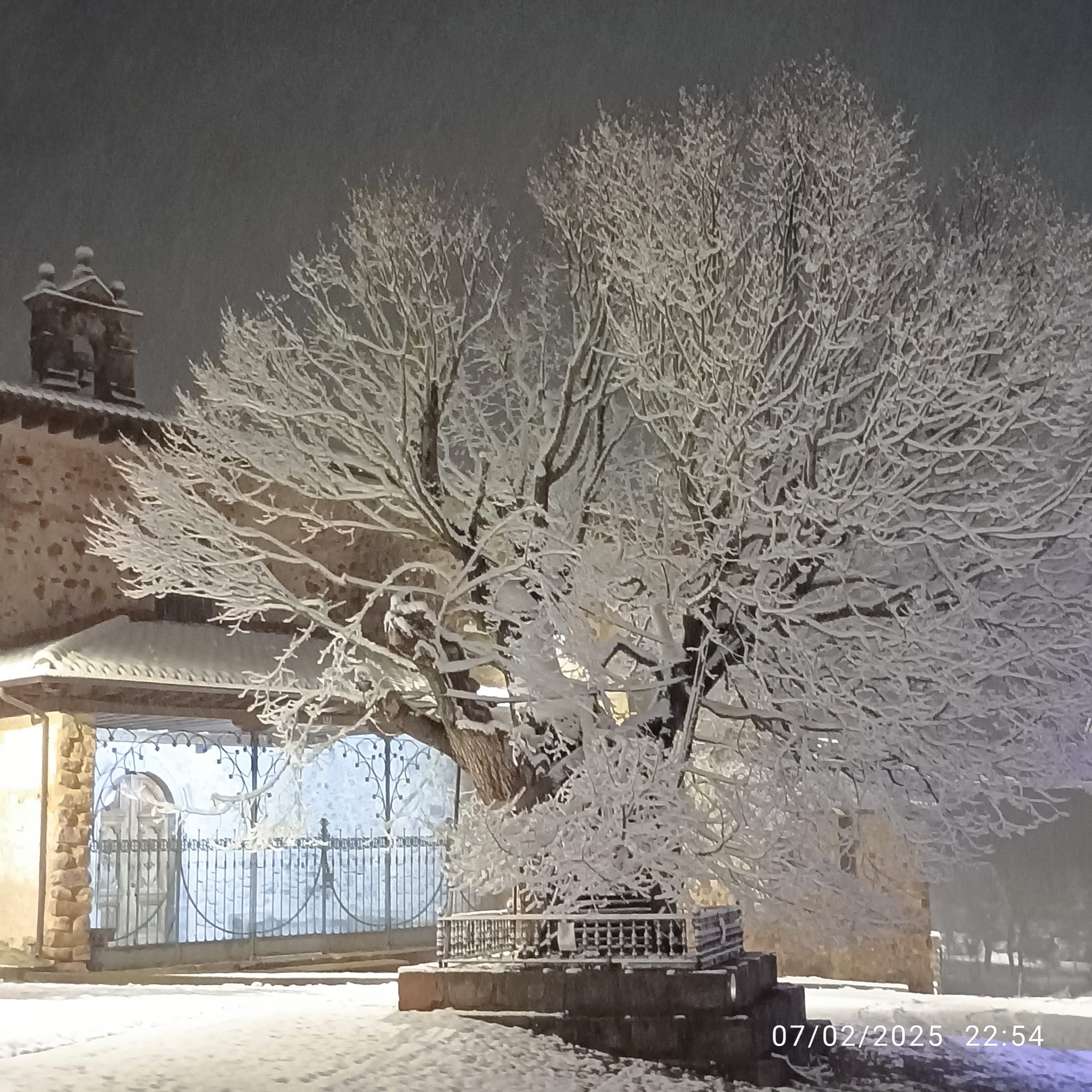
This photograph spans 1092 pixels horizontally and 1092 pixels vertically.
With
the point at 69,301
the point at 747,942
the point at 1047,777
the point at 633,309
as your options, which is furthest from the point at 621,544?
the point at 69,301

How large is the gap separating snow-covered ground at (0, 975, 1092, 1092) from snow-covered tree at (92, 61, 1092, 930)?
146cm

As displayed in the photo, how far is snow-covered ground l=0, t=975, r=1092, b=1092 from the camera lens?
8.36 metres

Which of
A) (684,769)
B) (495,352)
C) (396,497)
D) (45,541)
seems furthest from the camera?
(45,541)

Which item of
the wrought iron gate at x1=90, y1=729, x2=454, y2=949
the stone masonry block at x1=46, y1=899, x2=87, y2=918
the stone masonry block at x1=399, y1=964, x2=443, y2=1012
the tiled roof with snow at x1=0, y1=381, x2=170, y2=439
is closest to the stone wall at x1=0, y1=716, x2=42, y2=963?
the stone masonry block at x1=46, y1=899, x2=87, y2=918

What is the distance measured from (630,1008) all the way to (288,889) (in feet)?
41.9

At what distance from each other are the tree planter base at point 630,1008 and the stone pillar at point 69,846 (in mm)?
5931

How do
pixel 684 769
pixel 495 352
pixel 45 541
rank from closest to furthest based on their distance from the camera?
1. pixel 684 769
2. pixel 495 352
3. pixel 45 541

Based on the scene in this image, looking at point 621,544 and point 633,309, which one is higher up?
point 633,309

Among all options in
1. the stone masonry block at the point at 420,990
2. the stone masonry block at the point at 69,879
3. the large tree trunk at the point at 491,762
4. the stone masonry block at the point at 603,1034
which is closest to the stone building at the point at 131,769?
the stone masonry block at the point at 69,879

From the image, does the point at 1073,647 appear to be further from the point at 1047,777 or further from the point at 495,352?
the point at 495,352

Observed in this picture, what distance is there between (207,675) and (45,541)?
3.15m

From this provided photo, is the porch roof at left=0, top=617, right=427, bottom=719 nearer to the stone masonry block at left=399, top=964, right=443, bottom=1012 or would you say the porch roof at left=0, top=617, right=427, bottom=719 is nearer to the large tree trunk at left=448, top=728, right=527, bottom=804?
the large tree trunk at left=448, top=728, right=527, bottom=804

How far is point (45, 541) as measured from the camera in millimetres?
17547

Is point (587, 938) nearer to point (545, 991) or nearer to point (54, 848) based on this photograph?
point (545, 991)
